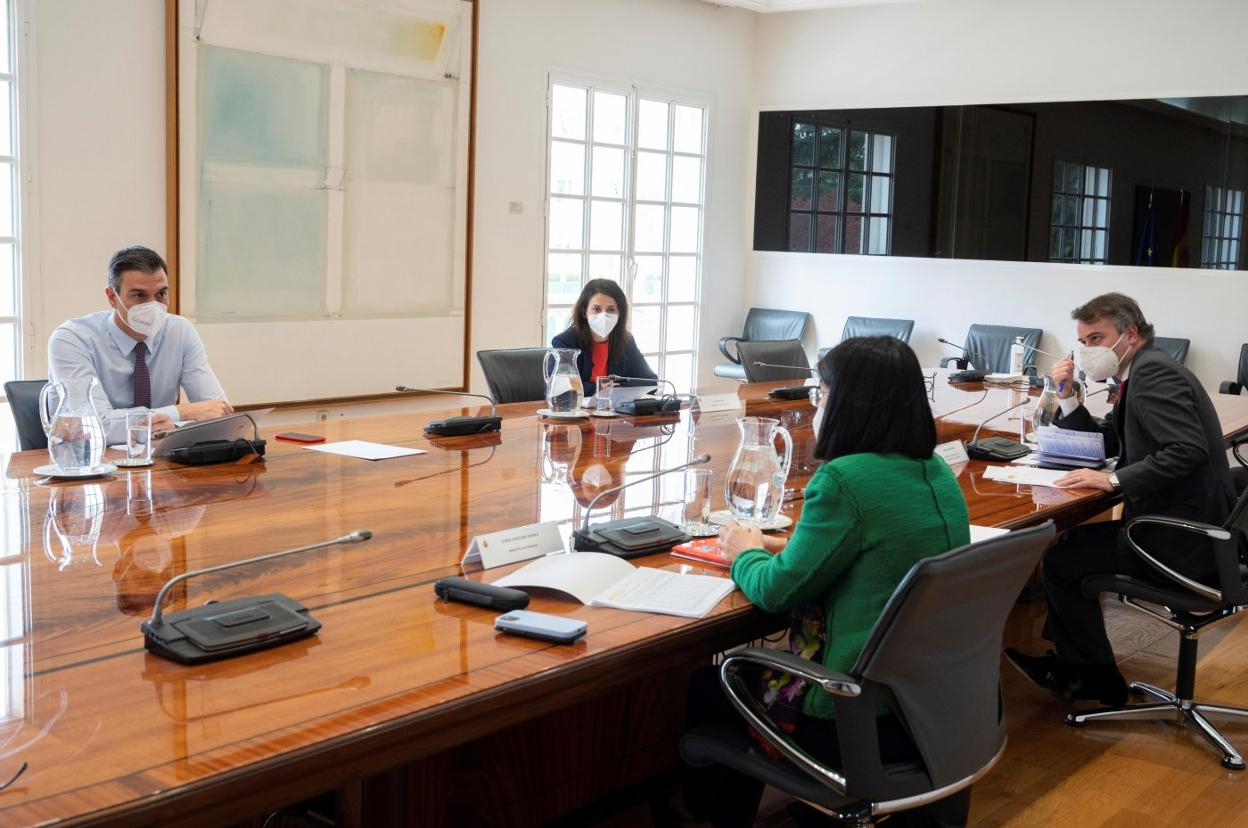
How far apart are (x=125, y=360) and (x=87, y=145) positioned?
6.44 ft

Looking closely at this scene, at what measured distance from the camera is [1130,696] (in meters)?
3.83

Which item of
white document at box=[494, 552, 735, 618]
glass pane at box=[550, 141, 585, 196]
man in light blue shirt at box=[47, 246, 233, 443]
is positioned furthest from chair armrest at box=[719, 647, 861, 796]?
glass pane at box=[550, 141, 585, 196]

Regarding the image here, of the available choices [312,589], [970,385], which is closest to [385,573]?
[312,589]

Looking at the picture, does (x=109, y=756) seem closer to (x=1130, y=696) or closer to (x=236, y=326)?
(x=1130, y=696)

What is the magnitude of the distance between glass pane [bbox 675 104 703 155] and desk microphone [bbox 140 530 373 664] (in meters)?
6.98

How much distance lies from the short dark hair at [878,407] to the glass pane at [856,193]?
21.3 feet

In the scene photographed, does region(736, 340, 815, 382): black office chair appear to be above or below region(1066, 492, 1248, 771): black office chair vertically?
above

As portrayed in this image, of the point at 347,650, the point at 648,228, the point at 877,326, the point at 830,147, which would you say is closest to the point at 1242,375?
the point at 877,326

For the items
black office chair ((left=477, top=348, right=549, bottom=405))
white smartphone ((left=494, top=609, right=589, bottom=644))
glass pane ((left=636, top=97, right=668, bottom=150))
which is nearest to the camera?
white smartphone ((left=494, top=609, right=589, bottom=644))

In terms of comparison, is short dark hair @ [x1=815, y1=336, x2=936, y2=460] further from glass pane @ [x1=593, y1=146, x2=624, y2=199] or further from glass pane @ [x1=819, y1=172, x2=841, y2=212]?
glass pane @ [x1=819, y1=172, x2=841, y2=212]

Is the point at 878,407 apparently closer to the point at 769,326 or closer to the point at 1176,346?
the point at 1176,346

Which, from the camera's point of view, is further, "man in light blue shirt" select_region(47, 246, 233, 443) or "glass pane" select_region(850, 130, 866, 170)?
"glass pane" select_region(850, 130, 866, 170)

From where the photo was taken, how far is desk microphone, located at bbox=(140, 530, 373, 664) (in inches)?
65.5

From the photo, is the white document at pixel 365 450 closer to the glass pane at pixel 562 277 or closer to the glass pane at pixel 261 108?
the glass pane at pixel 261 108
